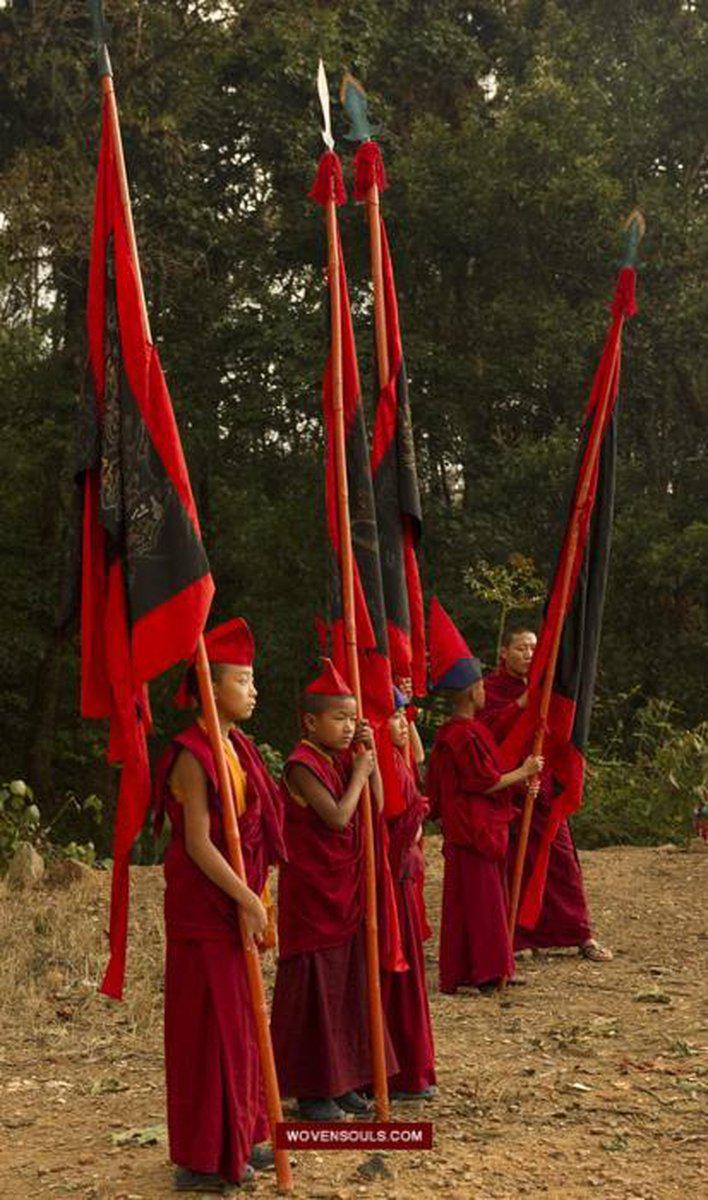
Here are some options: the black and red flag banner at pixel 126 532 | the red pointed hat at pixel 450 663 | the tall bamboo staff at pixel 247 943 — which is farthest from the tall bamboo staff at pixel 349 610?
the red pointed hat at pixel 450 663

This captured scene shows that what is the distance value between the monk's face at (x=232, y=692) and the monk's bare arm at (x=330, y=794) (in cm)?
55

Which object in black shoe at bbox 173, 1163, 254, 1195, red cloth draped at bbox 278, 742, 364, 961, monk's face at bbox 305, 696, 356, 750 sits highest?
monk's face at bbox 305, 696, 356, 750

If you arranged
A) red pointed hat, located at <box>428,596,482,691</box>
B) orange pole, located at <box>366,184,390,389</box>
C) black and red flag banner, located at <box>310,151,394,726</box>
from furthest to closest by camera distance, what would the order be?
red pointed hat, located at <box>428,596,482,691</box>, orange pole, located at <box>366,184,390,389</box>, black and red flag banner, located at <box>310,151,394,726</box>

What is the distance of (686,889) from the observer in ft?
35.9

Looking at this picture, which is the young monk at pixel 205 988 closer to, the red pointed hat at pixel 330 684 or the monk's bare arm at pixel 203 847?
the monk's bare arm at pixel 203 847

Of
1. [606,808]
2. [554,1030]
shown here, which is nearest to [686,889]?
[606,808]

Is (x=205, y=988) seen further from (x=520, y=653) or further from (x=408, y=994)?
(x=520, y=653)

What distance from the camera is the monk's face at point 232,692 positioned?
17.2 ft

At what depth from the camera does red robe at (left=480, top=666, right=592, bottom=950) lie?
356 inches

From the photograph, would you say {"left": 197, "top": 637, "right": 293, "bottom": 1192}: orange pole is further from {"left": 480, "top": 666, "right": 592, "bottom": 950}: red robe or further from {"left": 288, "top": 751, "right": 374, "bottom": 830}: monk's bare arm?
{"left": 480, "top": 666, "right": 592, "bottom": 950}: red robe

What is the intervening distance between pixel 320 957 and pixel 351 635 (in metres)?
1.14

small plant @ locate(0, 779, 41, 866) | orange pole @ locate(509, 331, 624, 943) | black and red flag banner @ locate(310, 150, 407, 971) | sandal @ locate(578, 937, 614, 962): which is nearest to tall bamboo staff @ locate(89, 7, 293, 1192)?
black and red flag banner @ locate(310, 150, 407, 971)

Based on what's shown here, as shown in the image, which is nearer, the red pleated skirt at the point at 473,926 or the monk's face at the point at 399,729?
the monk's face at the point at 399,729

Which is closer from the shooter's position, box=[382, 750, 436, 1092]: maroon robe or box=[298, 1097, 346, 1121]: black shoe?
box=[298, 1097, 346, 1121]: black shoe
